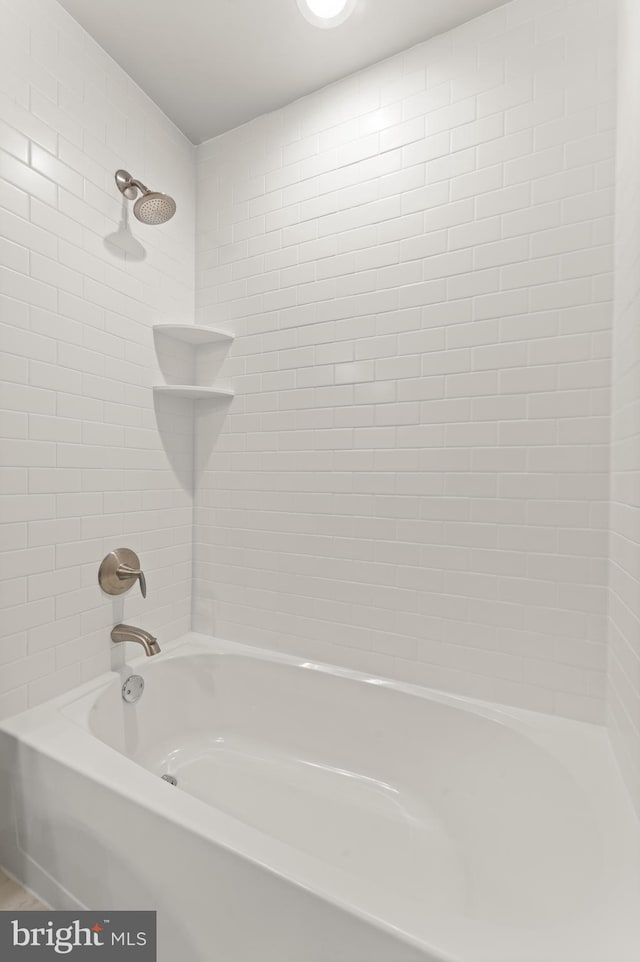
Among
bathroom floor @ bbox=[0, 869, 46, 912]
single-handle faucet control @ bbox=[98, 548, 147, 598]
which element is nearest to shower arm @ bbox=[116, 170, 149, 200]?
→ single-handle faucet control @ bbox=[98, 548, 147, 598]

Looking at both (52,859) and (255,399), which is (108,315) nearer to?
(255,399)

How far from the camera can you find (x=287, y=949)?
2.64 ft

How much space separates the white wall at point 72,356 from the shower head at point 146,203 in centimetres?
6

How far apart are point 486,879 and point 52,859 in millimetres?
1115

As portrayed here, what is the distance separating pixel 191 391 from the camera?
6.07 feet

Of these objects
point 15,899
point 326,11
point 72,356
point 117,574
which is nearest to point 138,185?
point 72,356

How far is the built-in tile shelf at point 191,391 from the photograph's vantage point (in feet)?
5.90

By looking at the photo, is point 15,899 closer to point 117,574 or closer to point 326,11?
point 117,574

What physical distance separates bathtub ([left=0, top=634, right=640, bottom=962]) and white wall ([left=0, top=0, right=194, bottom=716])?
26 cm

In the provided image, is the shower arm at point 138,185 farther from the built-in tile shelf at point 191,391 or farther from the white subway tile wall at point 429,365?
the built-in tile shelf at point 191,391

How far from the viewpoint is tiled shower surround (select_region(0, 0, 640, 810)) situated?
4.28 ft

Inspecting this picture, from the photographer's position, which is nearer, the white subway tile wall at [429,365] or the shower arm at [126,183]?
the white subway tile wall at [429,365]

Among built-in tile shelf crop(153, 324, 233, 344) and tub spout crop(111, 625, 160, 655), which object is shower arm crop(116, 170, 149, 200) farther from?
tub spout crop(111, 625, 160, 655)

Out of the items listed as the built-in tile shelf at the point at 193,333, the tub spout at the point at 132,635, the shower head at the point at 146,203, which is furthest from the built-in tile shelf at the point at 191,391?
the tub spout at the point at 132,635
